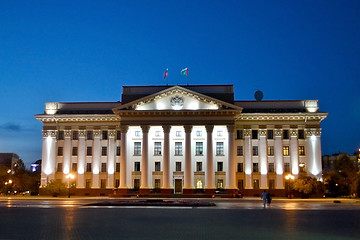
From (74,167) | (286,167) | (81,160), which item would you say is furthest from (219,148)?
(74,167)

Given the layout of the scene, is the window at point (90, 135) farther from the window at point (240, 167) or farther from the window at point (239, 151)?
the window at point (240, 167)

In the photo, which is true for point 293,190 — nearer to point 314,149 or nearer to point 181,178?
point 314,149

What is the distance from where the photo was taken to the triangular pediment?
226 feet

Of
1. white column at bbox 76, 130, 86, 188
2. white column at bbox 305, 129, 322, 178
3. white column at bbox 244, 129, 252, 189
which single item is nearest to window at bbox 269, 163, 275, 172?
white column at bbox 244, 129, 252, 189

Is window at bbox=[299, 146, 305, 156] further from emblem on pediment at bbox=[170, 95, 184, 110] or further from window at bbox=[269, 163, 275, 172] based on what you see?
emblem on pediment at bbox=[170, 95, 184, 110]

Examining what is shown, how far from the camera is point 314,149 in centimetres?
7156

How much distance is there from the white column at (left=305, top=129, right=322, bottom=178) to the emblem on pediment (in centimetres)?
2168

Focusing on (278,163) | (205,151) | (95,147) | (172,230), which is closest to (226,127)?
(205,151)

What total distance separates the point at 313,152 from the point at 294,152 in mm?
3106

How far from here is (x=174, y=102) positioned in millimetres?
69375

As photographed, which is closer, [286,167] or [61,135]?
[286,167]

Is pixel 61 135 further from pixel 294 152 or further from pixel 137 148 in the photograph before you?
pixel 294 152

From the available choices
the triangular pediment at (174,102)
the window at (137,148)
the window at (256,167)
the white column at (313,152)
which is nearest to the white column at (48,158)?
the triangular pediment at (174,102)

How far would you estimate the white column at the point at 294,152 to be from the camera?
234 feet
